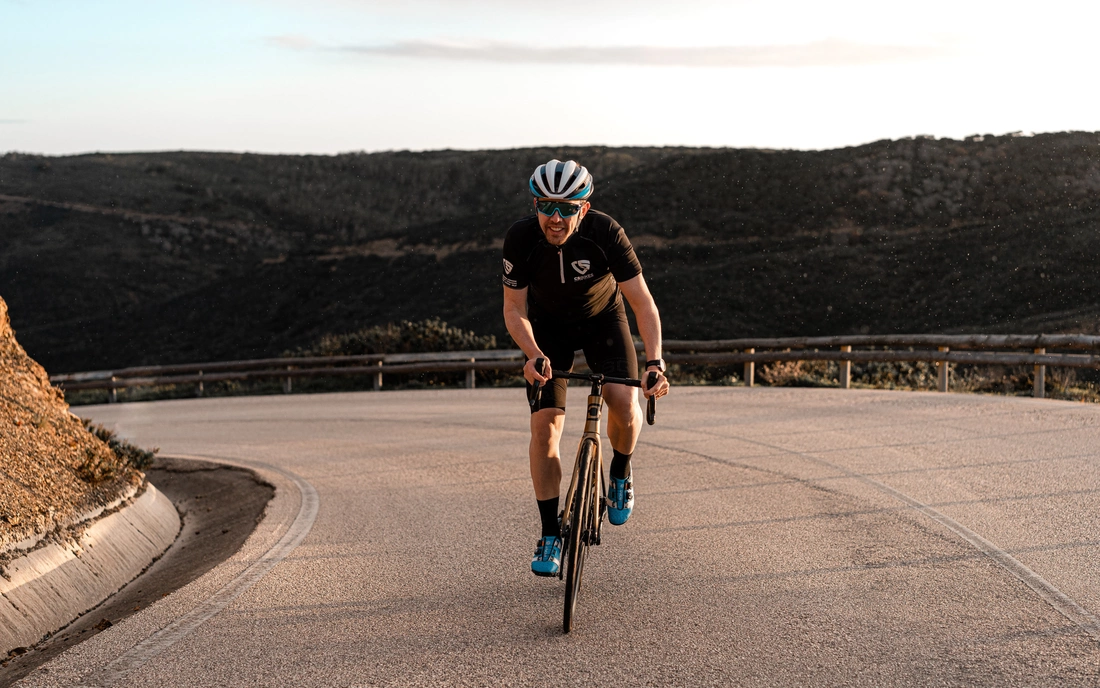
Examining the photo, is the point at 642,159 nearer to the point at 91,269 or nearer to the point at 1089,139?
the point at 1089,139

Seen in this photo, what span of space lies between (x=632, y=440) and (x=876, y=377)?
51.2 ft

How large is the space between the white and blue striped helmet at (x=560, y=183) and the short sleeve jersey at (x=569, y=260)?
0.28m

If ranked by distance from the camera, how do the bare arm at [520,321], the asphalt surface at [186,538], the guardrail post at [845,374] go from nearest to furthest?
the bare arm at [520,321] < the asphalt surface at [186,538] < the guardrail post at [845,374]

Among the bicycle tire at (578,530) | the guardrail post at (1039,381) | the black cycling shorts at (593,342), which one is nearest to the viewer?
the bicycle tire at (578,530)

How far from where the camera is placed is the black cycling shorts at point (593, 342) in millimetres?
6344

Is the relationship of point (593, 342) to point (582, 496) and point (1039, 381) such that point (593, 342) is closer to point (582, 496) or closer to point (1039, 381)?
point (582, 496)

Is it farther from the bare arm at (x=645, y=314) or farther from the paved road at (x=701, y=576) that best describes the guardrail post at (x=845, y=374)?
the bare arm at (x=645, y=314)

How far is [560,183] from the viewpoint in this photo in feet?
18.6

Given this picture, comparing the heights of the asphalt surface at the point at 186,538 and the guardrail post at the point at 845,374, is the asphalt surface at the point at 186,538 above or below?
below

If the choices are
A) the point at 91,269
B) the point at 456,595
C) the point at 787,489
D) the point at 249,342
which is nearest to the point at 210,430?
the point at 787,489

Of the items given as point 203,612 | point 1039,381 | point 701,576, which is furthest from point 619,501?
point 1039,381

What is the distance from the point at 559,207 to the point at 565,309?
0.73 meters

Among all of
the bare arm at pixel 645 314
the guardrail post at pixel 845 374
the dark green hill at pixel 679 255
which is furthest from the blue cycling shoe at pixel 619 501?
the dark green hill at pixel 679 255

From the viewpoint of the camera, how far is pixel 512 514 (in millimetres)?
8594
